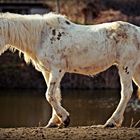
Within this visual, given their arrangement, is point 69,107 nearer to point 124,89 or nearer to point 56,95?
point 124,89

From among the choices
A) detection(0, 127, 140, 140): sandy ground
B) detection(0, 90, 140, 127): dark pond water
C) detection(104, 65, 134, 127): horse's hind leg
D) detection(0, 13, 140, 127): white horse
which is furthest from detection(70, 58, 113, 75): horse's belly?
detection(0, 90, 140, 127): dark pond water

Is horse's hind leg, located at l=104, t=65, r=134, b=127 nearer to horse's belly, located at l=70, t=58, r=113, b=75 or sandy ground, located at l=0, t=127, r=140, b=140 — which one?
horse's belly, located at l=70, t=58, r=113, b=75

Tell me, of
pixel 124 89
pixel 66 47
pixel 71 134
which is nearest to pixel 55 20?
pixel 66 47

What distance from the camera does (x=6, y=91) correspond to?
2666 centimetres

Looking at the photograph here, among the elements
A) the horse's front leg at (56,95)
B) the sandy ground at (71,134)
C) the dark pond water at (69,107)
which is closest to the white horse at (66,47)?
the horse's front leg at (56,95)

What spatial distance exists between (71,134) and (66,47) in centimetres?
176

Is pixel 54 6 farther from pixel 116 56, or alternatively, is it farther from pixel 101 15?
pixel 116 56

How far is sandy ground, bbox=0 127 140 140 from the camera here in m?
8.41

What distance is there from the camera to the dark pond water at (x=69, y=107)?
1558 centimetres

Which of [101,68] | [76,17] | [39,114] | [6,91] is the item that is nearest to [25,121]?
[39,114]

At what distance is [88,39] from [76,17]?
30841 millimetres

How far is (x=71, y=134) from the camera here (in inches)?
340

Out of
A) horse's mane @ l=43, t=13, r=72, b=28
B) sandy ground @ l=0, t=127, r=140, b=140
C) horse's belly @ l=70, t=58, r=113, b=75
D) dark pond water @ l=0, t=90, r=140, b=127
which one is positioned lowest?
dark pond water @ l=0, t=90, r=140, b=127

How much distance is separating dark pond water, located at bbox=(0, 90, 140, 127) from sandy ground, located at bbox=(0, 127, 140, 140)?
4.57 metres
